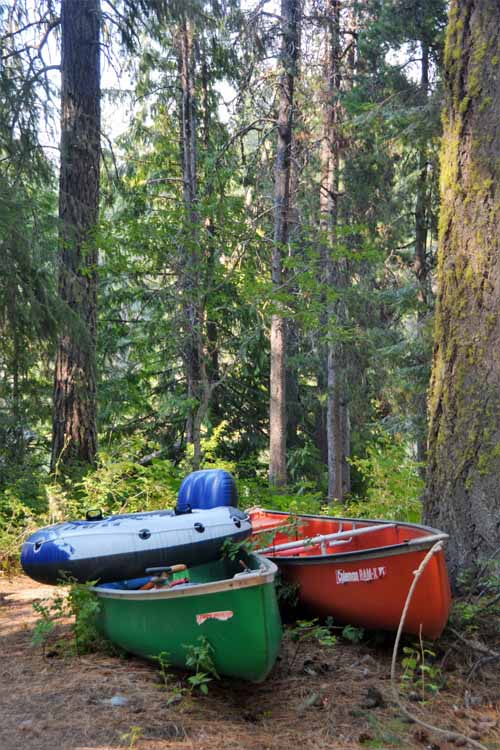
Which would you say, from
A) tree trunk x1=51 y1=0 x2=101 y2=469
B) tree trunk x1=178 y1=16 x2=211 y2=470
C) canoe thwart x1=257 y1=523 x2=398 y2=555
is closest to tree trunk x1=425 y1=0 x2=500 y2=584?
canoe thwart x1=257 y1=523 x2=398 y2=555

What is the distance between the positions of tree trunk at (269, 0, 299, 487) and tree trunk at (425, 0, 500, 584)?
7.55m

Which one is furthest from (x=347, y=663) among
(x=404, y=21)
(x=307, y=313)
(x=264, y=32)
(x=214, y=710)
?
(x=264, y=32)

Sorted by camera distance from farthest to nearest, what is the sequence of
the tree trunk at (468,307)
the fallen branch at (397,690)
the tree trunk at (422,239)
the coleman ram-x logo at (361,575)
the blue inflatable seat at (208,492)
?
the tree trunk at (422,239) → the blue inflatable seat at (208,492) → the tree trunk at (468,307) → the coleman ram-x logo at (361,575) → the fallen branch at (397,690)

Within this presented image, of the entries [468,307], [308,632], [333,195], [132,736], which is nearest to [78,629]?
[132,736]

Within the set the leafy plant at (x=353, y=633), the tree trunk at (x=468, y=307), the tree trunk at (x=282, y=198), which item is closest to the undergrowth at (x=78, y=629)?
the leafy plant at (x=353, y=633)

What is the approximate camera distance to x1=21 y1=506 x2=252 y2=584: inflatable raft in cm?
482

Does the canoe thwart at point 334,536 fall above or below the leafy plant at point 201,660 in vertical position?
above

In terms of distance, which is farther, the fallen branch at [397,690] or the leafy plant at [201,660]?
the leafy plant at [201,660]

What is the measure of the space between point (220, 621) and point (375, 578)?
1.35 meters

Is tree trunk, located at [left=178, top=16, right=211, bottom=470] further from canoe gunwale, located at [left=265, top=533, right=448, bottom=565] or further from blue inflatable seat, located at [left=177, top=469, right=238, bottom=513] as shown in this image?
canoe gunwale, located at [left=265, top=533, right=448, bottom=565]

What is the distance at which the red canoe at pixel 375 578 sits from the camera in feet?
15.3

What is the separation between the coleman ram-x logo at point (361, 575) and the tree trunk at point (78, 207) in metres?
5.60

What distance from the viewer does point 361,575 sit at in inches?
199

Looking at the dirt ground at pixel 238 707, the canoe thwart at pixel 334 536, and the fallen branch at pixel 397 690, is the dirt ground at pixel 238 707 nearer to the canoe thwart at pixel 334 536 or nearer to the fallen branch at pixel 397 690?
the fallen branch at pixel 397 690
